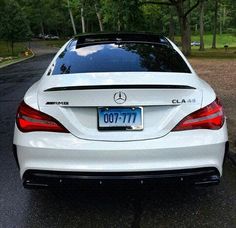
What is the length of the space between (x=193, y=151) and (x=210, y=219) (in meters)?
0.70

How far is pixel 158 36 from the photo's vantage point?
5320 mm

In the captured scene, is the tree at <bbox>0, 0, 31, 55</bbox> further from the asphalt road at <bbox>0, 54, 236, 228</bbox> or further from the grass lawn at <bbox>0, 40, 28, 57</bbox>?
the asphalt road at <bbox>0, 54, 236, 228</bbox>

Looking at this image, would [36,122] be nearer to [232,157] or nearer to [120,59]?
[120,59]

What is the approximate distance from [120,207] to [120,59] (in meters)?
1.38

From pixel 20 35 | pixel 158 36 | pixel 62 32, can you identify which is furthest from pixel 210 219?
pixel 62 32

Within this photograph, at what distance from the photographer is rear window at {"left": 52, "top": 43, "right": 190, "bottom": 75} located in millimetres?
4176

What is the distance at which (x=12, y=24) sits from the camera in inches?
2093

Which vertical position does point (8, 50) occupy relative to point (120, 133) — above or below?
below

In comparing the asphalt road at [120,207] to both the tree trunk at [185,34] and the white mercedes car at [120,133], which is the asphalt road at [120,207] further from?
the tree trunk at [185,34]

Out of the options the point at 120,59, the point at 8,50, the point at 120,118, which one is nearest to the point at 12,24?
the point at 8,50

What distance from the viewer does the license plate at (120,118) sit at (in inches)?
140

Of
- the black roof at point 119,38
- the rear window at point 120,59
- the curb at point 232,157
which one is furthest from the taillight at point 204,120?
the curb at point 232,157

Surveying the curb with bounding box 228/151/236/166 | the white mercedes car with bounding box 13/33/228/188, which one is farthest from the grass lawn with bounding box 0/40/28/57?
the white mercedes car with bounding box 13/33/228/188

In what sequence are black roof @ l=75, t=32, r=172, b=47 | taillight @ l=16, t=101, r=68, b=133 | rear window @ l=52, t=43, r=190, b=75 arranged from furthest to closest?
black roof @ l=75, t=32, r=172, b=47 → rear window @ l=52, t=43, r=190, b=75 → taillight @ l=16, t=101, r=68, b=133
